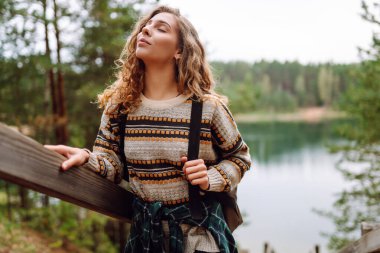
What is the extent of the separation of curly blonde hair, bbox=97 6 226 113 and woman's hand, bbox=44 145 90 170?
351 millimetres

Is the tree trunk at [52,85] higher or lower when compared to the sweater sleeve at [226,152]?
higher

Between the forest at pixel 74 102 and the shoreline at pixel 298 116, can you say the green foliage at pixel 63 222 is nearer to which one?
the forest at pixel 74 102

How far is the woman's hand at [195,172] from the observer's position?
136 centimetres

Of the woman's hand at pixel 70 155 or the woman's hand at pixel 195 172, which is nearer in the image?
the woman's hand at pixel 70 155

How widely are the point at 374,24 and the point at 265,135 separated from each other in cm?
3909

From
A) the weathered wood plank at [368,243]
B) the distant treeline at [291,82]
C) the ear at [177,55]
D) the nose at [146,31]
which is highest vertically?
the distant treeline at [291,82]

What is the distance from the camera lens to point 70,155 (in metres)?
1.23

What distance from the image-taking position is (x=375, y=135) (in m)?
9.80

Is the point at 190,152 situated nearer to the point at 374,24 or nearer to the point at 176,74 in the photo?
the point at 176,74

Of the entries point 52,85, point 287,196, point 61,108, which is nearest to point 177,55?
point 52,85

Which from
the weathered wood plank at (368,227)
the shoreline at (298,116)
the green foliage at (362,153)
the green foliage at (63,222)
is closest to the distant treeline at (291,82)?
the shoreline at (298,116)

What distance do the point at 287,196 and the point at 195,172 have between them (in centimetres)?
2201

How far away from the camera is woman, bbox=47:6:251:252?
4.85 feet

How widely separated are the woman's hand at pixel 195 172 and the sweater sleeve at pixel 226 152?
0.25 feet
